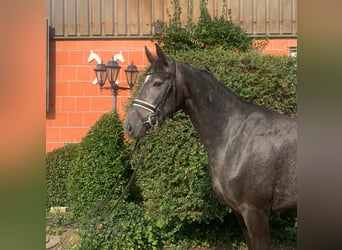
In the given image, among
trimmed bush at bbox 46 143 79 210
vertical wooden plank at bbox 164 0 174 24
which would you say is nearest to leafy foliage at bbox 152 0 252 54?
vertical wooden plank at bbox 164 0 174 24

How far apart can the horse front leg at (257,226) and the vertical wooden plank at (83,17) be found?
376 cm

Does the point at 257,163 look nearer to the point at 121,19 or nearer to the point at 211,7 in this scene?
the point at 211,7

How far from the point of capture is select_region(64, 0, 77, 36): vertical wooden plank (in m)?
5.77

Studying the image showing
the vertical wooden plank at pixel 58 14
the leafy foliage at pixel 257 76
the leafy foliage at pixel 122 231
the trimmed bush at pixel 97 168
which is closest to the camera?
the leafy foliage at pixel 122 231

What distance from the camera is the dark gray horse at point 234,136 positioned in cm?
288

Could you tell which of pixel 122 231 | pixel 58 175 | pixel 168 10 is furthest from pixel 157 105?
pixel 168 10

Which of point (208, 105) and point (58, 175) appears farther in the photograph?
point (58, 175)

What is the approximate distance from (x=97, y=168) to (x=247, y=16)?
110 inches

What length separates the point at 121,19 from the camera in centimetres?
581

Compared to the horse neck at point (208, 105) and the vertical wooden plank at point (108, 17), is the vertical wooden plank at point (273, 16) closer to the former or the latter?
the vertical wooden plank at point (108, 17)

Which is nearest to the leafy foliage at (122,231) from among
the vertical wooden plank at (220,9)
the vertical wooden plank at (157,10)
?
the vertical wooden plank at (157,10)
